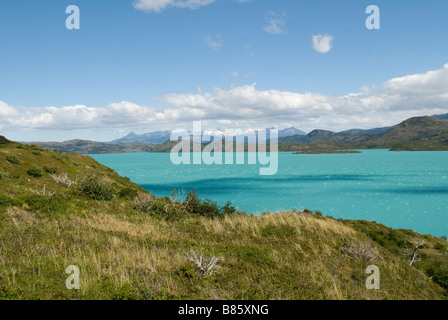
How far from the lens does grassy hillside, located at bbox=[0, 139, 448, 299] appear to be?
7.09m

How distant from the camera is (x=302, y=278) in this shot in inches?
336

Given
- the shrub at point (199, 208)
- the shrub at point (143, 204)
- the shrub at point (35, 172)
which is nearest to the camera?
the shrub at point (143, 204)

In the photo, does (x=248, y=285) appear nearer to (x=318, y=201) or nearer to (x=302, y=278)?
(x=302, y=278)

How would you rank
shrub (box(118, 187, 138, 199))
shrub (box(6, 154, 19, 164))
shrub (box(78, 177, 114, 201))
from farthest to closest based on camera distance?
shrub (box(6, 154, 19, 164)), shrub (box(118, 187, 138, 199)), shrub (box(78, 177, 114, 201))

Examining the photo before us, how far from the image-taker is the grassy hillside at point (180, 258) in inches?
279

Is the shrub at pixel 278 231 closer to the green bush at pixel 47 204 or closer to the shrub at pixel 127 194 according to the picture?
the green bush at pixel 47 204

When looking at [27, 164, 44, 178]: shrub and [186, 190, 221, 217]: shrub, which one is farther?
[27, 164, 44, 178]: shrub

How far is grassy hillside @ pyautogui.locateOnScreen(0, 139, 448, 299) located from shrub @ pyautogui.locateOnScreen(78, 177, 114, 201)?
12.9ft

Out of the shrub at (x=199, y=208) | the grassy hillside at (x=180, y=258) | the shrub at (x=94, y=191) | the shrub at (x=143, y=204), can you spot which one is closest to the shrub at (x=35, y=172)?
the shrub at (x=94, y=191)

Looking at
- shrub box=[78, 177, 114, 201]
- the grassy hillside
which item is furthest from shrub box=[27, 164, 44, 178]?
the grassy hillside

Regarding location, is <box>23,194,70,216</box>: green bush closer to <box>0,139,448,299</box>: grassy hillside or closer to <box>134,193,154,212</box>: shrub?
<box>0,139,448,299</box>: grassy hillside

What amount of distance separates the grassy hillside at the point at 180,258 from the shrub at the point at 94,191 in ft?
12.9

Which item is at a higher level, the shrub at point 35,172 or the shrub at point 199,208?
the shrub at point 35,172
